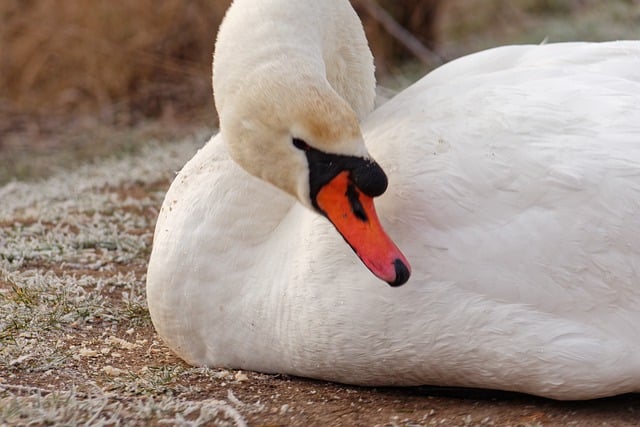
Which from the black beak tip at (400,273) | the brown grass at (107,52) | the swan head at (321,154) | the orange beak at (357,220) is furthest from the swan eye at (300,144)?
the brown grass at (107,52)

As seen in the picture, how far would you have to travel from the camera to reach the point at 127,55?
30.8 feet

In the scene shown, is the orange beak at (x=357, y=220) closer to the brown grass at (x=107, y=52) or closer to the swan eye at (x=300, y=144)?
the swan eye at (x=300, y=144)

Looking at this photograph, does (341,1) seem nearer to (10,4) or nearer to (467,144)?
(467,144)

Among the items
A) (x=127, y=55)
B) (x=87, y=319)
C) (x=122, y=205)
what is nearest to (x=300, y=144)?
(x=87, y=319)

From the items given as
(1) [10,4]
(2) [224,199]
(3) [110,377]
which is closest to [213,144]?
(2) [224,199]

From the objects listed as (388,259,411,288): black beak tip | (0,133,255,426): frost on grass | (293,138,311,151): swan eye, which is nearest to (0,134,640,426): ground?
(0,133,255,426): frost on grass

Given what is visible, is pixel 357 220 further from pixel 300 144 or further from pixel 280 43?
pixel 280 43

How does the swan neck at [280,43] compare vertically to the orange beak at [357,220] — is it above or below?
above

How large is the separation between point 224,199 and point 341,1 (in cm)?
77

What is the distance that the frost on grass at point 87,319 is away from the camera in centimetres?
300

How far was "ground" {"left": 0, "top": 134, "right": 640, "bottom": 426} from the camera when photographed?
3.00m

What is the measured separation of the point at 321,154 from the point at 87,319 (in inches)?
62.6

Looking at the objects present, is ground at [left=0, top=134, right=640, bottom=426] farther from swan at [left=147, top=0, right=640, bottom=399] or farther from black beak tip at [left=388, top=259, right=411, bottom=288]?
black beak tip at [left=388, top=259, right=411, bottom=288]

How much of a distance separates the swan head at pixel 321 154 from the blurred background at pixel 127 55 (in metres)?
6.11
